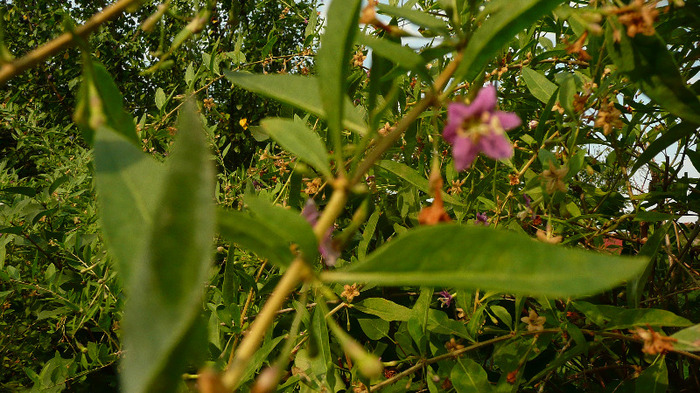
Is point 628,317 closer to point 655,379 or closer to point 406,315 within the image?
point 655,379

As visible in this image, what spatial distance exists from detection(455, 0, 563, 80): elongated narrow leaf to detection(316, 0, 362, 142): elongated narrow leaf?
0.30 feet

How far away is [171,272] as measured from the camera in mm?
227

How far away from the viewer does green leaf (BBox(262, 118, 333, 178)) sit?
44 centimetres

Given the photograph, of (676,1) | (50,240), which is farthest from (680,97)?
(50,240)

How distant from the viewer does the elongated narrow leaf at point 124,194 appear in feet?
1.03

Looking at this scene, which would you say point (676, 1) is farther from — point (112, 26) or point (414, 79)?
point (112, 26)

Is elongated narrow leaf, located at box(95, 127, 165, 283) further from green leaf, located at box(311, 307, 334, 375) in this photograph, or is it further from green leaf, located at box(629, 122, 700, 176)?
green leaf, located at box(629, 122, 700, 176)

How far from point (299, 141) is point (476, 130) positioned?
0.51ft

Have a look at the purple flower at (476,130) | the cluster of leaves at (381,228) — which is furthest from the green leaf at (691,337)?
the purple flower at (476,130)

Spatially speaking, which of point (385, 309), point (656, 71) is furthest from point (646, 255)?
point (385, 309)

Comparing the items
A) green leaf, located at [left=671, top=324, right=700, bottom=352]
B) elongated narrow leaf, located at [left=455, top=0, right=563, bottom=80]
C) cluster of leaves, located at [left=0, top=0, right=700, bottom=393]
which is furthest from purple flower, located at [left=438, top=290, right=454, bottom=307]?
elongated narrow leaf, located at [left=455, top=0, right=563, bottom=80]

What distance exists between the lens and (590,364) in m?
1.47

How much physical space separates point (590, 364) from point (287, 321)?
0.86 m

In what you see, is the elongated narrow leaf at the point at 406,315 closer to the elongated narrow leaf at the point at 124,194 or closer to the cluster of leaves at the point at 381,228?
the cluster of leaves at the point at 381,228
